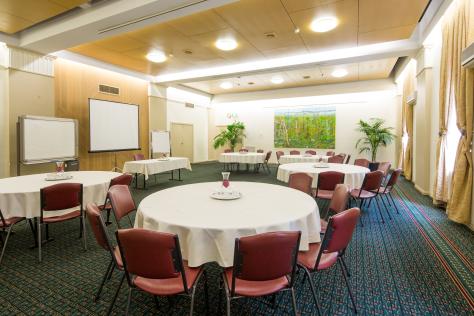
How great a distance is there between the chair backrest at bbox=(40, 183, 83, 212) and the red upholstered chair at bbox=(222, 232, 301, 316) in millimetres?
2248

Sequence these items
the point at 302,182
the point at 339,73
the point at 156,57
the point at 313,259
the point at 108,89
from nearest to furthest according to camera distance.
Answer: the point at 313,259 < the point at 302,182 < the point at 156,57 < the point at 108,89 < the point at 339,73

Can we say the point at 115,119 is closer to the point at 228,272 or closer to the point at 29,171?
the point at 29,171

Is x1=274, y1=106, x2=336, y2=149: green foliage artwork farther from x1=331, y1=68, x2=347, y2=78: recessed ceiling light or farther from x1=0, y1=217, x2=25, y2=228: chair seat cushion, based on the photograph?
x1=0, y1=217, x2=25, y2=228: chair seat cushion

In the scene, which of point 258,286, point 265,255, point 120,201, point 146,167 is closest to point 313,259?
point 258,286

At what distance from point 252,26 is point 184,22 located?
1.31 meters

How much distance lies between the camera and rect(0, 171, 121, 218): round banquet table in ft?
8.89

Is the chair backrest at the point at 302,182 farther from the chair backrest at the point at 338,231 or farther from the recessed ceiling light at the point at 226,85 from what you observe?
the recessed ceiling light at the point at 226,85

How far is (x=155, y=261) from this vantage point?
1.46 metres

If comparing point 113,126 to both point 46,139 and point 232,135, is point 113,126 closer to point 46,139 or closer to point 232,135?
point 46,139

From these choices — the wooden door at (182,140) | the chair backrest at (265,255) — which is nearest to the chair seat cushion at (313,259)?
the chair backrest at (265,255)

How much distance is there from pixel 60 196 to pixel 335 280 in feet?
9.86

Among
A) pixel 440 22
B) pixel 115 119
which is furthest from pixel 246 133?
pixel 440 22

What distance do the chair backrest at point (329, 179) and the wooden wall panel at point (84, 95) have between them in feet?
21.2

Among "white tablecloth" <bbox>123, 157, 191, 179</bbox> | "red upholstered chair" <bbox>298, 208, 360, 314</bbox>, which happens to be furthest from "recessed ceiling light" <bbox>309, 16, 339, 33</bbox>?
"white tablecloth" <bbox>123, 157, 191, 179</bbox>
